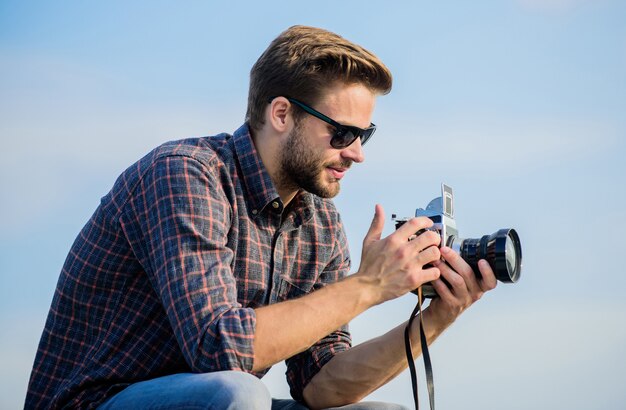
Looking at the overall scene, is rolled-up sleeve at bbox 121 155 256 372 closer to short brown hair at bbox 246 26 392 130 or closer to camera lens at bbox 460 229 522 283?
short brown hair at bbox 246 26 392 130

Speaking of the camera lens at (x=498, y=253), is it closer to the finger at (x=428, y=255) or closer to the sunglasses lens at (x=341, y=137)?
the finger at (x=428, y=255)

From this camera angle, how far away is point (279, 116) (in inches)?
154

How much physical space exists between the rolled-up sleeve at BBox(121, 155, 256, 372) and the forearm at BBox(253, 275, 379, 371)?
0.18 ft

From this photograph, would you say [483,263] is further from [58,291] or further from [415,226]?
[58,291]

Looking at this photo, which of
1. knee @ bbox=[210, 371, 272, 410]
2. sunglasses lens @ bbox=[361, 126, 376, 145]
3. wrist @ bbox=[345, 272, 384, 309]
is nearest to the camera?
knee @ bbox=[210, 371, 272, 410]

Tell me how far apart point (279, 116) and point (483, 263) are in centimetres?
112

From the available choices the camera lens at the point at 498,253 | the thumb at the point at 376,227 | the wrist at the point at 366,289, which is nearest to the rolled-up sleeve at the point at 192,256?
the wrist at the point at 366,289

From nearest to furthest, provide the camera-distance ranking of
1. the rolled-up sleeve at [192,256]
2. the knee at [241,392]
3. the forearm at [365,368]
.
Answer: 1. the knee at [241,392]
2. the rolled-up sleeve at [192,256]
3. the forearm at [365,368]

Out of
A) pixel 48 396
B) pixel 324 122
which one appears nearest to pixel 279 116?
pixel 324 122

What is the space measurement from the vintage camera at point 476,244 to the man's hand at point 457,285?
32 mm

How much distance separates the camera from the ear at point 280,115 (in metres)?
3.88

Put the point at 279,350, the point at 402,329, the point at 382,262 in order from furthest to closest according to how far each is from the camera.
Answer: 1. the point at 402,329
2. the point at 382,262
3. the point at 279,350

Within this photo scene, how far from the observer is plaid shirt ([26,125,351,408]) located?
3066 mm

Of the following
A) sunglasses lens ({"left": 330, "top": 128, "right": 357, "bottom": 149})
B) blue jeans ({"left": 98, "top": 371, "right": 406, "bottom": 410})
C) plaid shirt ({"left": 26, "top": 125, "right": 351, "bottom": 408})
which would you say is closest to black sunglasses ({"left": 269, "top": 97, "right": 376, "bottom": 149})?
sunglasses lens ({"left": 330, "top": 128, "right": 357, "bottom": 149})
